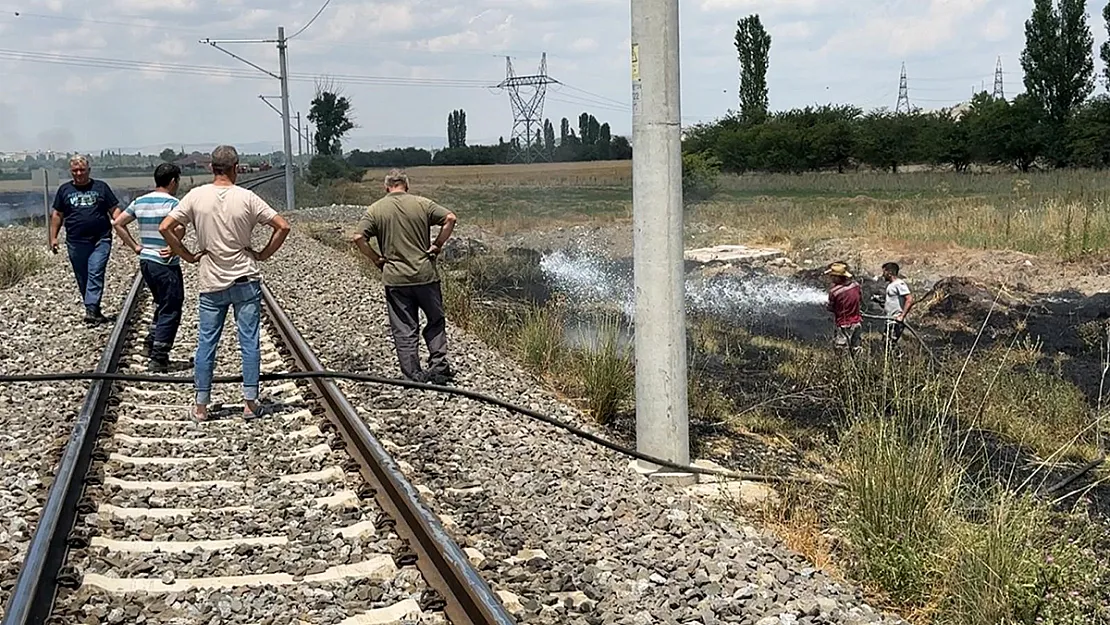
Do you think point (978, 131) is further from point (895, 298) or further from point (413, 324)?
point (413, 324)

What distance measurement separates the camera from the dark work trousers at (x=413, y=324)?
1034 cm

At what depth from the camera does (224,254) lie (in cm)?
873

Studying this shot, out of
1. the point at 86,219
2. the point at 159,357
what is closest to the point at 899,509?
the point at 159,357

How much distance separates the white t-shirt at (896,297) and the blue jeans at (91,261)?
28.6 feet

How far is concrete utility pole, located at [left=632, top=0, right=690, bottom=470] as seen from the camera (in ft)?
25.4

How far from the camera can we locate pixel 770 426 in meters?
11.0

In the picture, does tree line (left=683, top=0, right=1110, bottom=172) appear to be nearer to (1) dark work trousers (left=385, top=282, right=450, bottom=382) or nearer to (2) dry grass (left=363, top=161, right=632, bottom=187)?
(2) dry grass (left=363, top=161, right=632, bottom=187)

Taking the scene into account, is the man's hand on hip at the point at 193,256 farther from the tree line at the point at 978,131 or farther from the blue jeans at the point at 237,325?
the tree line at the point at 978,131

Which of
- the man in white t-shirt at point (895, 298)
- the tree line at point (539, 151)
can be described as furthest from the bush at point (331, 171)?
the man in white t-shirt at point (895, 298)

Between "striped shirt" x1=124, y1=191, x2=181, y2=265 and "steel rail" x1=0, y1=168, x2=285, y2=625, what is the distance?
1686mm

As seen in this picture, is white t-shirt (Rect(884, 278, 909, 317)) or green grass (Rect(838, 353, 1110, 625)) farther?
white t-shirt (Rect(884, 278, 909, 317))

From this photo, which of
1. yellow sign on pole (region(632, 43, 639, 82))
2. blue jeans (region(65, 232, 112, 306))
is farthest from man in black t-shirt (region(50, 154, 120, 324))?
yellow sign on pole (region(632, 43, 639, 82))

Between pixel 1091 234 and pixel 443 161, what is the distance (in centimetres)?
6832

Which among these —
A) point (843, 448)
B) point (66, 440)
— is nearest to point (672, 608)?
point (843, 448)
